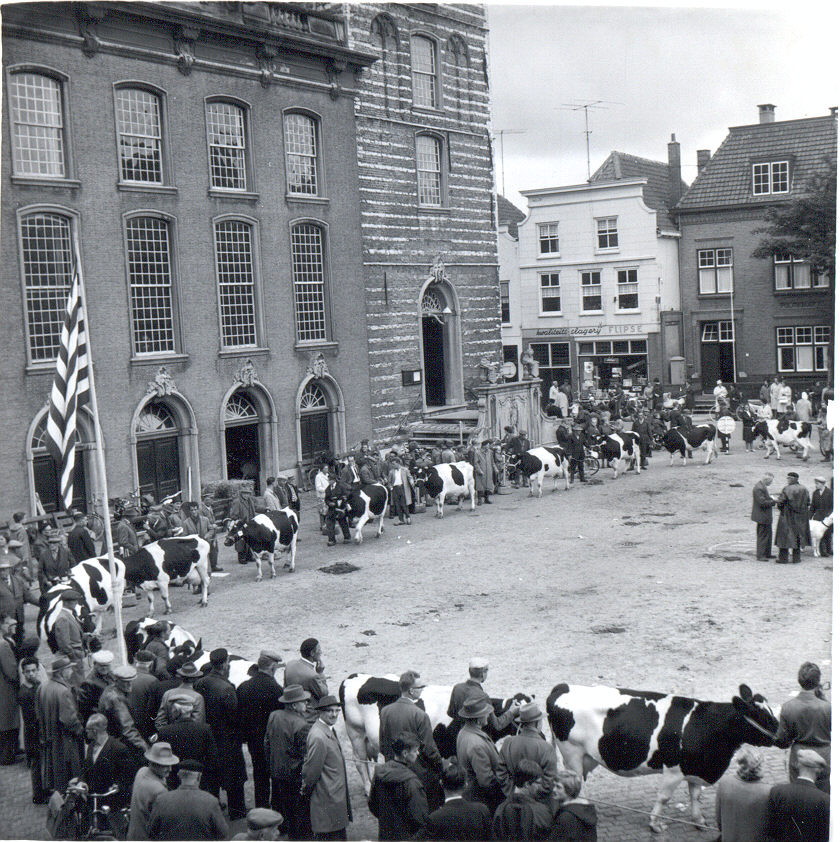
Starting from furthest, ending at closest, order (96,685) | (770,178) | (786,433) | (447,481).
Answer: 1. (770,178)
2. (786,433)
3. (447,481)
4. (96,685)

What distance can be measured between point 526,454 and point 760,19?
1590 cm

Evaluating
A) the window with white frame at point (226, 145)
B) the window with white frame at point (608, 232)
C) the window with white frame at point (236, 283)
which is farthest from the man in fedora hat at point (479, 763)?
the window with white frame at point (608, 232)

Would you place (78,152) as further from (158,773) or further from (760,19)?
(158,773)

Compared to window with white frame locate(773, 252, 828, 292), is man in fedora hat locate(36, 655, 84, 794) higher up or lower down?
lower down

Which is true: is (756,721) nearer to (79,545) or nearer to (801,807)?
(801,807)

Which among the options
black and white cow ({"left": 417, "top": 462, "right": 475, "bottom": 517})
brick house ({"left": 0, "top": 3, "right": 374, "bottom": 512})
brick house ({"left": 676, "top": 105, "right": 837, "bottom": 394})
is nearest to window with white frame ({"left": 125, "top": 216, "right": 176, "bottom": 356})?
brick house ({"left": 0, "top": 3, "right": 374, "bottom": 512})

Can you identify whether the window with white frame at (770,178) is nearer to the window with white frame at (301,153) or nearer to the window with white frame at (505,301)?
the window with white frame at (505,301)

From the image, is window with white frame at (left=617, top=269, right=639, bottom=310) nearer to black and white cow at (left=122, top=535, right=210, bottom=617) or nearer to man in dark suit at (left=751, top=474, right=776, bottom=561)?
man in dark suit at (left=751, top=474, right=776, bottom=561)

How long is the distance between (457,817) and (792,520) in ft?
42.4

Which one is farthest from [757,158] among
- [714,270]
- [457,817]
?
[457,817]

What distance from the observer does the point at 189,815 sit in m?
8.05

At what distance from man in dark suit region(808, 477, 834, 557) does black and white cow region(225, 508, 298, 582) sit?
32.6ft

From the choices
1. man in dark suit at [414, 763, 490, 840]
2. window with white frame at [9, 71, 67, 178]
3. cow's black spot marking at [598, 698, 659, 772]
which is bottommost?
cow's black spot marking at [598, 698, 659, 772]

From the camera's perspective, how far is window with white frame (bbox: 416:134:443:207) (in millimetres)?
33844
